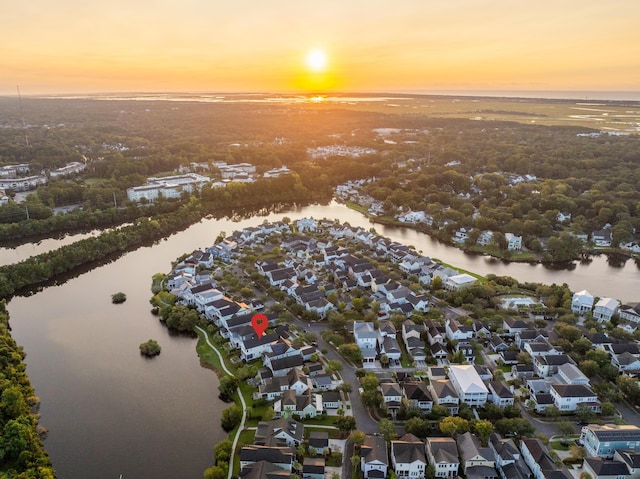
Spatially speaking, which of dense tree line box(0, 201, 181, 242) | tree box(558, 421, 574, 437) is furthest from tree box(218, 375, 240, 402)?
dense tree line box(0, 201, 181, 242)

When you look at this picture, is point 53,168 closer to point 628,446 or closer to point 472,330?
point 472,330

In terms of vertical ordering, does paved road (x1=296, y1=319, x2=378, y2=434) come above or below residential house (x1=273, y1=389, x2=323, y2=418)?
below

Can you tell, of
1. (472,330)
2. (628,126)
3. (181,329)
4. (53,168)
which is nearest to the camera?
(472,330)

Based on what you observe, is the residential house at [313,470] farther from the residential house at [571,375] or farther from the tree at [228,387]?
the residential house at [571,375]

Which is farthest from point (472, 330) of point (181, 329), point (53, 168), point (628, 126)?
point (628, 126)

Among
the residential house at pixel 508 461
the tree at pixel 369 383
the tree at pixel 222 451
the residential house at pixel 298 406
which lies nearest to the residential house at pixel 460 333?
the tree at pixel 369 383

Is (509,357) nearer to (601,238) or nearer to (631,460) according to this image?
(631,460)

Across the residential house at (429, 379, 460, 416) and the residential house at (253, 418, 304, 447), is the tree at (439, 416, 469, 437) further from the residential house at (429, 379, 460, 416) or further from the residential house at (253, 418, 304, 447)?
the residential house at (253, 418, 304, 447)
